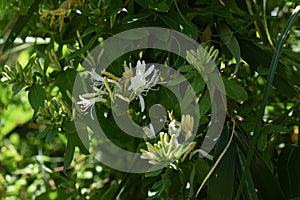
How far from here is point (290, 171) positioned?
78 centimetres

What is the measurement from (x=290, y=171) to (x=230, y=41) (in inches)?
7.3

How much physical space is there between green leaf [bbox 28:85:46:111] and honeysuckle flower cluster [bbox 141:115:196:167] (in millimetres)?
155

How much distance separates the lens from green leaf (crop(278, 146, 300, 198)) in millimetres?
765

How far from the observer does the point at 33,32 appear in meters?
0.93

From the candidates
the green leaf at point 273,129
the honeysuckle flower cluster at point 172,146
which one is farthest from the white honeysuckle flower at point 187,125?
the green leaf at point 273,129

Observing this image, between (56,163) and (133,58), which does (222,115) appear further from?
(56,163)

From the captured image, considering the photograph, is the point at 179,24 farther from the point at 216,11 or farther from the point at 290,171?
the point at 290,171

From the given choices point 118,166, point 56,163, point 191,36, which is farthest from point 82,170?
point 191,36

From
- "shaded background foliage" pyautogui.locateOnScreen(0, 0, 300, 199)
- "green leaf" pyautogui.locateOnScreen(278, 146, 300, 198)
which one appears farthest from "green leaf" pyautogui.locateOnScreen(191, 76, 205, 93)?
"green leaf" pyautogui.locateOnScreen(278, 146, 300, 198)

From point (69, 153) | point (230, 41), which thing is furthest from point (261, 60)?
point (69, 153)

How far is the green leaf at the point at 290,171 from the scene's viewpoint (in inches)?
30.1

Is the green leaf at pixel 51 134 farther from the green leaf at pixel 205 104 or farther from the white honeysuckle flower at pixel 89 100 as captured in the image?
the green leaf at pixel 205 104

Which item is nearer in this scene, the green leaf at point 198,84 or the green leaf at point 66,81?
the green leaf at point 198,84

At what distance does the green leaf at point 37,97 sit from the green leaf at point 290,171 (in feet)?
1.02
